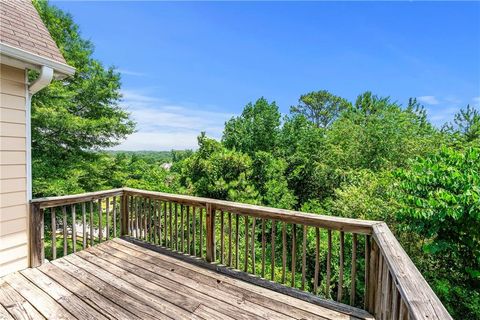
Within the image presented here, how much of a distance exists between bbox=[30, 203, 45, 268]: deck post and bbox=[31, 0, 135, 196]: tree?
16.4ft

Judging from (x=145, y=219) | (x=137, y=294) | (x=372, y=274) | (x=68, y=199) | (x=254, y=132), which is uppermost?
(x=254, y=132)

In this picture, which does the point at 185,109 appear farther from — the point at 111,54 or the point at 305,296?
the point at 305,296

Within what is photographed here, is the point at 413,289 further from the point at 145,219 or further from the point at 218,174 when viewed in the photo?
the point at 218,174

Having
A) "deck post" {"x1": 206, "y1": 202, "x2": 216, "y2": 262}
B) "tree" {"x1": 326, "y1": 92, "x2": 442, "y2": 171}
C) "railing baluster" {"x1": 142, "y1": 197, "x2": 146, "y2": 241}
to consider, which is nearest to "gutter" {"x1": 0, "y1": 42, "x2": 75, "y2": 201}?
"railing baluster" {"x1": 142, "y1": 197, "x2": 146, "y2": 241}

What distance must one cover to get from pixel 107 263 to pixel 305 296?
2405 mm

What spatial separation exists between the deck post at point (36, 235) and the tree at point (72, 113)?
16.4 feet

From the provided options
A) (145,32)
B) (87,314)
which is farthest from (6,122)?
(145,32)

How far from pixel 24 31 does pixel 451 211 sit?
6127mm

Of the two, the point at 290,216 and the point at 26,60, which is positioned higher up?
the point at 26,60

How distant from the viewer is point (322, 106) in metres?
25.9

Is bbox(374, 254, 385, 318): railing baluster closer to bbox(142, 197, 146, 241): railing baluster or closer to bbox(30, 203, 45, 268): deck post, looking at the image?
bbox(142, 197, 146, 241): railing baluster

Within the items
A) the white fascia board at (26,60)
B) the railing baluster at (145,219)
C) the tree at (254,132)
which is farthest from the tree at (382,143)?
the white fascia board at (26,60)

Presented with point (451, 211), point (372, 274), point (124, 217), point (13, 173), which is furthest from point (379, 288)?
point (13, 173)

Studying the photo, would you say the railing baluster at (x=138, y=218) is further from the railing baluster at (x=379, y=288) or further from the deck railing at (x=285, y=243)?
the railing baluster at (x=379, y=288)
